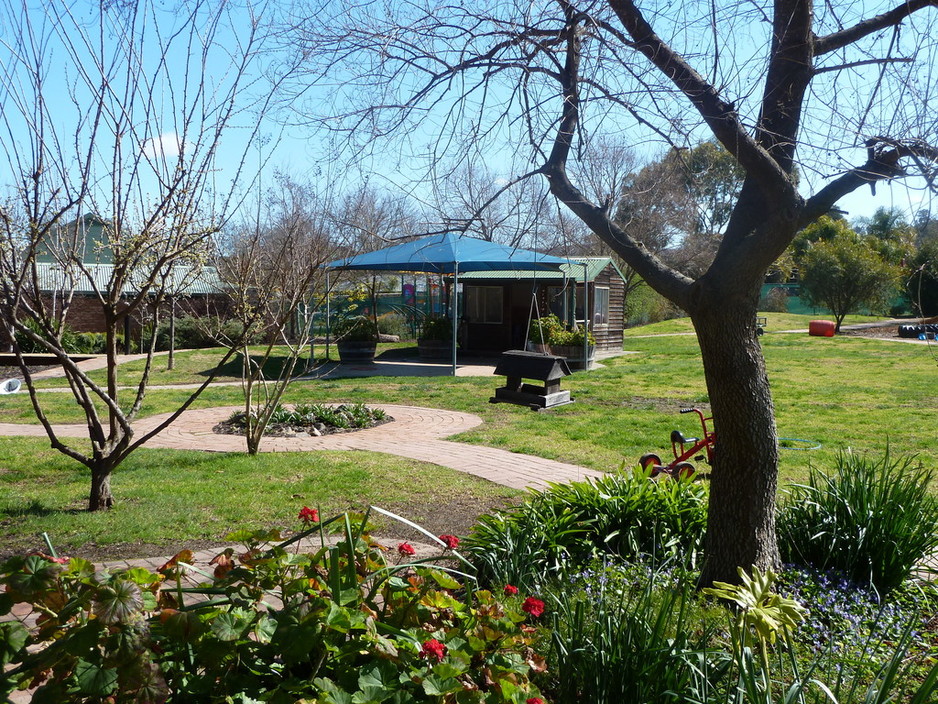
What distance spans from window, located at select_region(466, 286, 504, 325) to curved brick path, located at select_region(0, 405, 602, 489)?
36.8 ft

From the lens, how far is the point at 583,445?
8.95 meters

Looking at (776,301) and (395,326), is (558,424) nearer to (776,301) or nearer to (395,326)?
(395,326)

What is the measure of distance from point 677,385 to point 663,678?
516 inches

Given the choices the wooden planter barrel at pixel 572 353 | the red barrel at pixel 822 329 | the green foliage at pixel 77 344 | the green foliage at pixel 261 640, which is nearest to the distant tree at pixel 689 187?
the green foliage at pixel 261 640

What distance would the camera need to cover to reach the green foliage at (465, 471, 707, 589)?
4070 mm

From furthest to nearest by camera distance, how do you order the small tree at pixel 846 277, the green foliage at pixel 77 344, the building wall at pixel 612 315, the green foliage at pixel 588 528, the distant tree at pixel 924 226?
the small tree at pixel 846 277
the building wall at pixel 612 315
the green foliage at pixel 77 344
the green foliage at pixel 588 528
the distant tree at pixel 924 226

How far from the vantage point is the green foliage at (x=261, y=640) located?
195 centimetres

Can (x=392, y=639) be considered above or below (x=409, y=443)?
above

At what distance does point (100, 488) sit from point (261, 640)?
4124mm

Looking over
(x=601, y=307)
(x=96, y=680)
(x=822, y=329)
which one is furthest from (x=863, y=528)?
(x=822, y=329)

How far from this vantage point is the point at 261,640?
2.23m

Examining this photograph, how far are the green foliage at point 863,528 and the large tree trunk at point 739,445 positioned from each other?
1.62 feet

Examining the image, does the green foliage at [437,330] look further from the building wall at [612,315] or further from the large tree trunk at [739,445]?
the large tree trunk at [739,445]

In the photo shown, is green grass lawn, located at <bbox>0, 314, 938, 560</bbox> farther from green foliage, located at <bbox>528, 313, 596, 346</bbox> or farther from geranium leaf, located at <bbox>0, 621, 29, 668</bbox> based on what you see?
geranium leaf, located at <bbox>0, 621, 29, 668</bbox>
